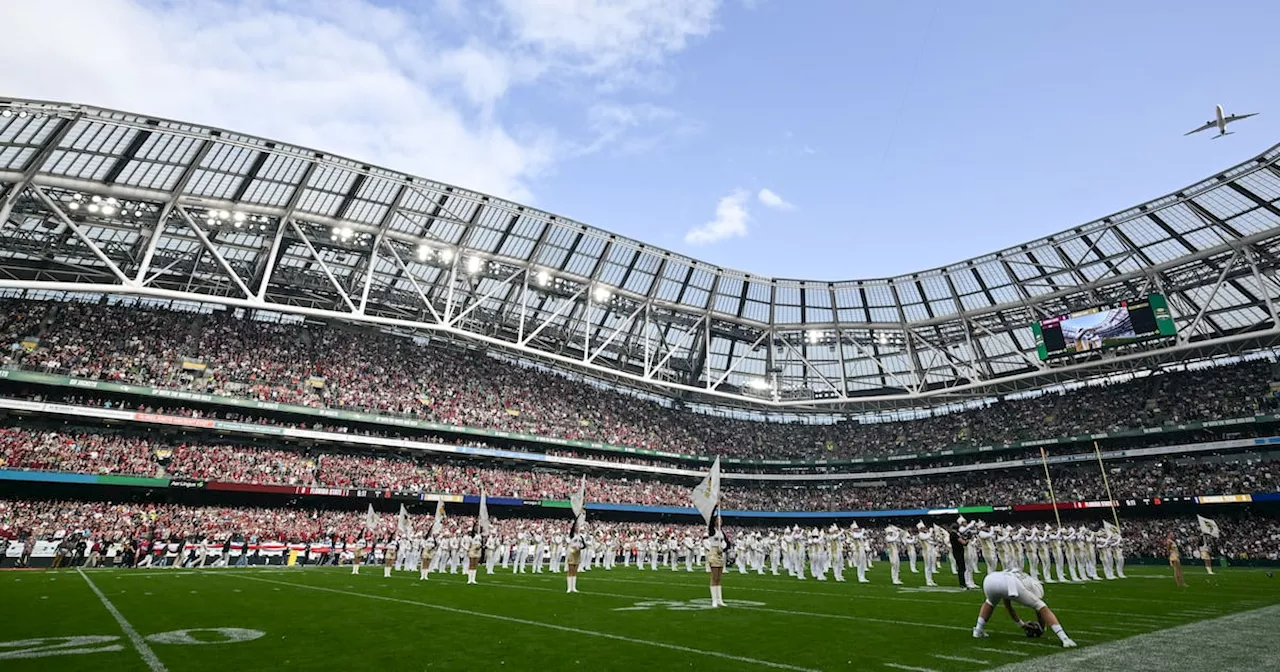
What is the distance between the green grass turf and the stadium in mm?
121

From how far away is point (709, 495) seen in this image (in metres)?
14.9

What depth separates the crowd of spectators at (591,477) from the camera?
1273 inches

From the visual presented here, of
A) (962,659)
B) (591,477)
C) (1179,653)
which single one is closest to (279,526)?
(591,477)

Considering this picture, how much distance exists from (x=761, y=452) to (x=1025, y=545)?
36.2 meters

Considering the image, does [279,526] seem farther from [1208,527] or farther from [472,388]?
[1208,527]

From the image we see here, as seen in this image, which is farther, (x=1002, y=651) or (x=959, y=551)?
(x=959, y=551)

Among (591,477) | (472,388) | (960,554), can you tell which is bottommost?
(960,554)

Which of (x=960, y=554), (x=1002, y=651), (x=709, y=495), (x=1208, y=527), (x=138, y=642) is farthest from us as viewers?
(x=1208, y=527)

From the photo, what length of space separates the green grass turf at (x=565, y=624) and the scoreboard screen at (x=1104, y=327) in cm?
2581

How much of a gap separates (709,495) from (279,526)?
97.6 feet

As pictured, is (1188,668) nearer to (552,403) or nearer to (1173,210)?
(1173,210)

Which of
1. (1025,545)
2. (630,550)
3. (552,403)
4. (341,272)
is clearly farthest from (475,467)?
(1025,545)

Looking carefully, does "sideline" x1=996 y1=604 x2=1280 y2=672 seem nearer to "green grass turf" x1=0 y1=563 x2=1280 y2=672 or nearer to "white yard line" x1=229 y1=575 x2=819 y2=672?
"green grass turf" x1=0 y1=563 x2=1280 y2=672

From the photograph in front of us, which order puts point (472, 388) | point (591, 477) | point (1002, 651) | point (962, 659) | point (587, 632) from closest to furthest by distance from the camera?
point (962, 659)
point (1002, 651)
point (587, 632)
point (472, 388)
point (591, 477)
